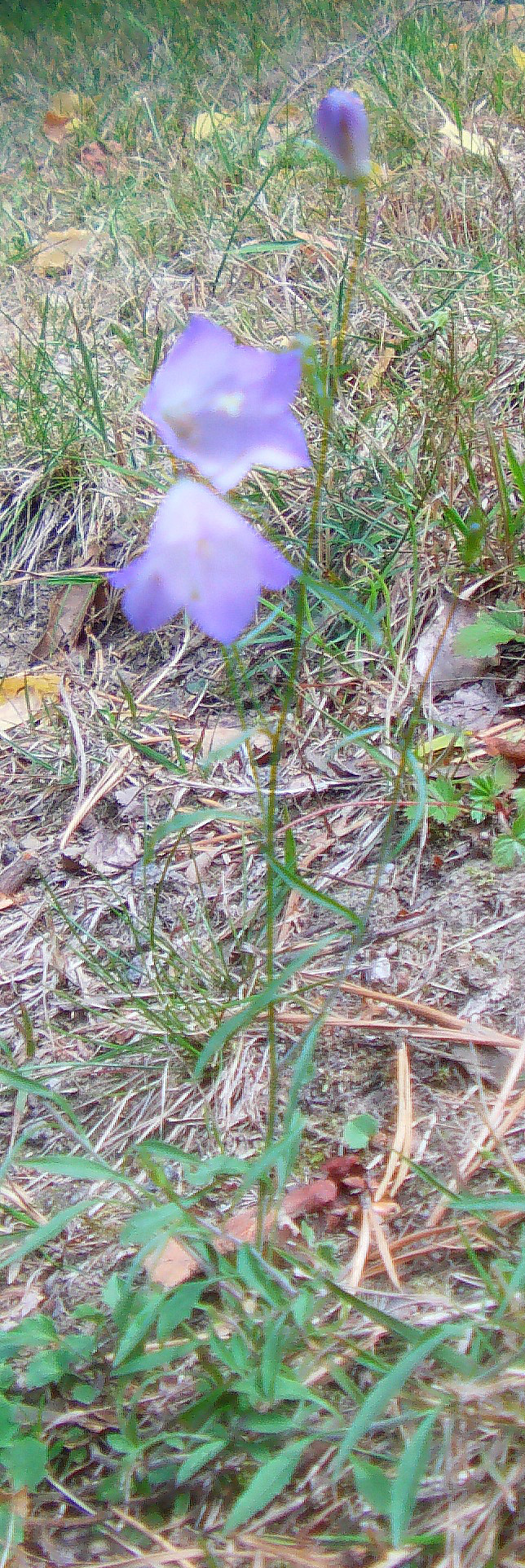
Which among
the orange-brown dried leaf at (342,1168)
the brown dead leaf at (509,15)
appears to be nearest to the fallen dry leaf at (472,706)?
the orange-brown dried leaf at (342,1168)

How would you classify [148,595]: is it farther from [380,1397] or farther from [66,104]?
[66,104]

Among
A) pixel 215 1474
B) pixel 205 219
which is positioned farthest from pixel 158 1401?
pixel 205 219

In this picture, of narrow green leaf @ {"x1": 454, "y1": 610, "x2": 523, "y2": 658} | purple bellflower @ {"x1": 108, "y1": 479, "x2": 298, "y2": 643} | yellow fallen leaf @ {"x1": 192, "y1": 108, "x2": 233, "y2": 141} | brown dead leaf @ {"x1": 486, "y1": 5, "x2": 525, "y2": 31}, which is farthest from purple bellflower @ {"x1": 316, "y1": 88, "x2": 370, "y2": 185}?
brown dead leaf @ {"x1": 486, "y1": 5, "x2": 525, "y2": 31}

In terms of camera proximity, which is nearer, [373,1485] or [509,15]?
[373,1485]

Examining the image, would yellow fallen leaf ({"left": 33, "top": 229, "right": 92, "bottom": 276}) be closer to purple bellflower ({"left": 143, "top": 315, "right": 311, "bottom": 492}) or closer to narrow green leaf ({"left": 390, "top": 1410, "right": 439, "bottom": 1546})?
purple bellflower ({"left": 143, "top": 315, "right": 311, "bottom": 492})

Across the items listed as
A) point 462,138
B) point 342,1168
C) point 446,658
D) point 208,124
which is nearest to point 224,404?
point 342,1168

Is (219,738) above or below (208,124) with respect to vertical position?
below
